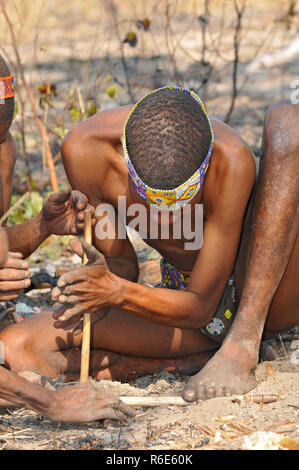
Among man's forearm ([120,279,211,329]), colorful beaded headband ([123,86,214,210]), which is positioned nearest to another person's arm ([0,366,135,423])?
man's forearm ([120,279,211,329])

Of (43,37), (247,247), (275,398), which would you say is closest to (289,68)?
(43,37)

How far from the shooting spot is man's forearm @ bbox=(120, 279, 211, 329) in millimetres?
2510

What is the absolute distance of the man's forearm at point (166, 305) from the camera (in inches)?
98.8

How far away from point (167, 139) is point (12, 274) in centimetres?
73

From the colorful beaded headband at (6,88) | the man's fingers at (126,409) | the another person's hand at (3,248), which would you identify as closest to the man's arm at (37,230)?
the another person's hand at (3,248)

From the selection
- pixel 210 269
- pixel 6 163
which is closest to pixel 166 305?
pixel 210 269

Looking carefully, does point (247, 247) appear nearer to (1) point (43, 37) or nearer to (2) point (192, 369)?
(2) point (192, 369)

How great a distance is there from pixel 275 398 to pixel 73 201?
107 cm

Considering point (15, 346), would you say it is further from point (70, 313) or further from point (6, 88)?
point (6, 88)

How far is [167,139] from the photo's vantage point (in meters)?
2.25

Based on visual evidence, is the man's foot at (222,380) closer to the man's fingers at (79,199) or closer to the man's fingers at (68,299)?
the man's fingers at (68,299)

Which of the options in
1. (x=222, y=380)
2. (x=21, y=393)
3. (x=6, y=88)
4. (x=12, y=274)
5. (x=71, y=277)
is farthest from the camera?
(x=6, y=88)

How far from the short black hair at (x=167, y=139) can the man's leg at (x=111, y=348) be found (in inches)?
A: 30.5

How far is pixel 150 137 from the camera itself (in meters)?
2.29
